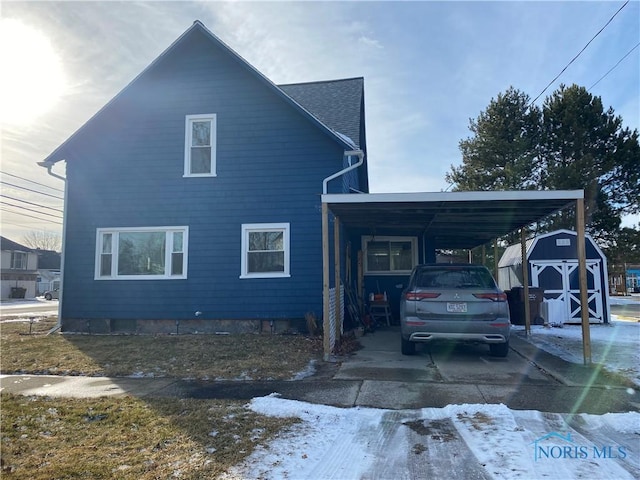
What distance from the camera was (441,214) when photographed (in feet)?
30.5

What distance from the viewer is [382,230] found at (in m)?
12.9

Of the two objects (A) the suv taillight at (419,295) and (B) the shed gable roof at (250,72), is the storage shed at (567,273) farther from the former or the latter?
(A) the suv taillight at (419,295)

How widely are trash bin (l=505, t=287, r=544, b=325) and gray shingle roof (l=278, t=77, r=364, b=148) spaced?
20.3ft

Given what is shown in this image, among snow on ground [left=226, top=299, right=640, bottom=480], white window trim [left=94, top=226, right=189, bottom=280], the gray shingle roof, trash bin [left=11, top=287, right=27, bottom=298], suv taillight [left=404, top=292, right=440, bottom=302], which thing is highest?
the gray shingle roof

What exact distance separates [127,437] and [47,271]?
57819 mm

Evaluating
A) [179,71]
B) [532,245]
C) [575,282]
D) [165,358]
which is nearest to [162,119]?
[179,71]

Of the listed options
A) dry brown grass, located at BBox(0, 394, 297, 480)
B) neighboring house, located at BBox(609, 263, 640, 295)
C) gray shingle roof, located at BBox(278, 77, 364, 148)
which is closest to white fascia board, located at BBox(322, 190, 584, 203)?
dry brown grass, located at BBox(0, 394, 297, 480)

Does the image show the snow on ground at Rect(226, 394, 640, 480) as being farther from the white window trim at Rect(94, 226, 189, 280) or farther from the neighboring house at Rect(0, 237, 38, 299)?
the neighboring house at Rect(0, 237, 38, 299)

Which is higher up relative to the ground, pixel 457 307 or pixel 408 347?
pixel 457 307

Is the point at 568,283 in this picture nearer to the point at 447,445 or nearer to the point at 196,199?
the point at 196,199

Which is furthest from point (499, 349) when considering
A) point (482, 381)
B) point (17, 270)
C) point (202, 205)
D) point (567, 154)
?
point (17, 270)

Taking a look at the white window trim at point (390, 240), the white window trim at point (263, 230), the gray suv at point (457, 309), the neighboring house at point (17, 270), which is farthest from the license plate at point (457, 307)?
the neighboring house at point (17, 270)

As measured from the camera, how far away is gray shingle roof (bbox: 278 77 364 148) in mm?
12492

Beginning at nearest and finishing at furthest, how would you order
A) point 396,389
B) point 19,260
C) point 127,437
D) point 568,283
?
point 127,437 < point 396,389 < point 568,283 < point 19,260
